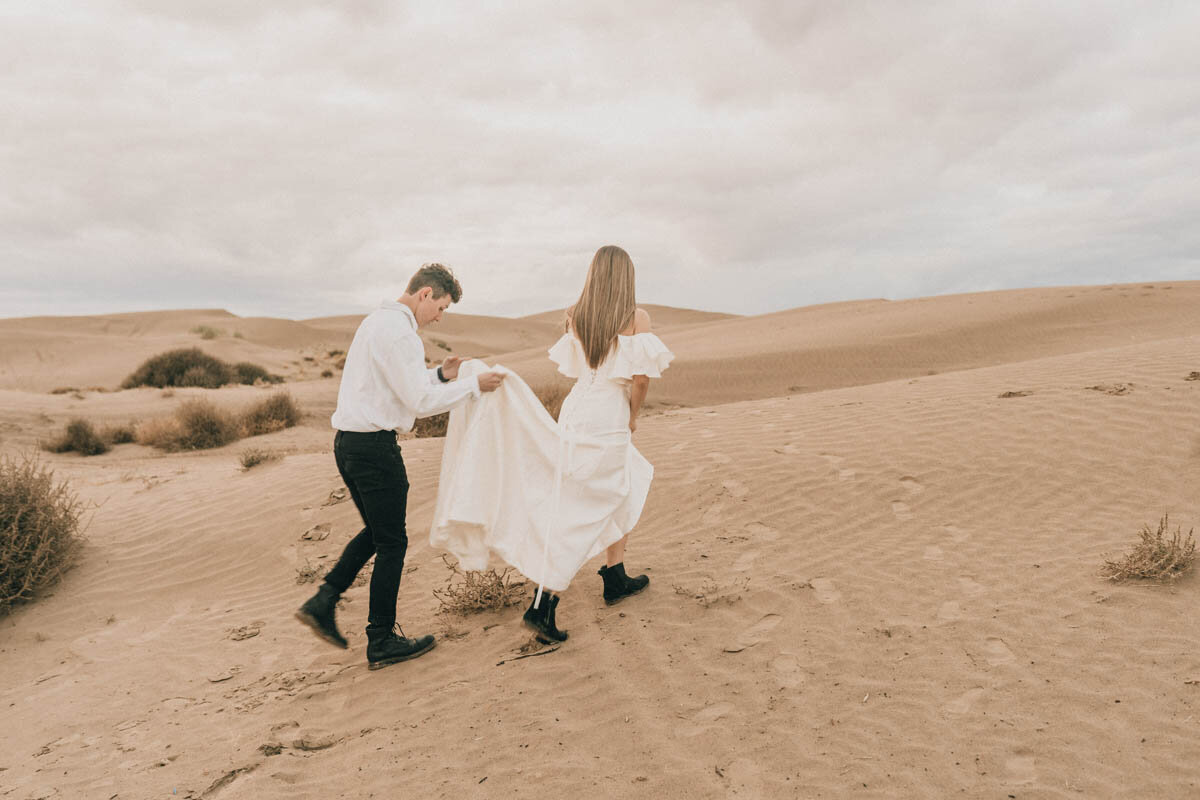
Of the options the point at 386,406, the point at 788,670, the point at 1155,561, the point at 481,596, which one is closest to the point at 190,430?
the point at 481,596

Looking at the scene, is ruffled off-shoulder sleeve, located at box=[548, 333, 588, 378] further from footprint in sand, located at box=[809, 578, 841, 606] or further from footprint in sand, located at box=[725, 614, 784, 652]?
footprint in sand, located at box=[809, 578, 841, 606]

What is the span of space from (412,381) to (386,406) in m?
0.24

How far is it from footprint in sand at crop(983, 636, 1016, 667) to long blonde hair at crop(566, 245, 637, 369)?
271 cm

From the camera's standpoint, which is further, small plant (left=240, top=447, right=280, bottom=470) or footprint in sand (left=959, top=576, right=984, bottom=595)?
small plant (left=240, top=447, right=280, bottom=470)

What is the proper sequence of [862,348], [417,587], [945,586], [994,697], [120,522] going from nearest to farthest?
[994,697], [945,586], [417,587], [120,522], [862,348]

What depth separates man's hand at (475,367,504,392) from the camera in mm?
3979

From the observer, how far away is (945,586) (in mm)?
4602

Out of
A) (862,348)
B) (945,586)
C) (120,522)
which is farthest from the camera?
(862,348)

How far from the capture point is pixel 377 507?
388 centimetres

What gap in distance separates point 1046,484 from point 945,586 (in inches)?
90.0

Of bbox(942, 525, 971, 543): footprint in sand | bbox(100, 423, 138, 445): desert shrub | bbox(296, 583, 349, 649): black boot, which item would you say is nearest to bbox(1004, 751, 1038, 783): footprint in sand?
bbox(942, 525, 971, 543): footprint in sand

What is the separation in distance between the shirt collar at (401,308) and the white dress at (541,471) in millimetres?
512

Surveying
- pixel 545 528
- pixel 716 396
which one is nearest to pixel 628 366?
pixel 545 528

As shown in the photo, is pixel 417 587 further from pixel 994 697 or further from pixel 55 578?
pixel 994 697
